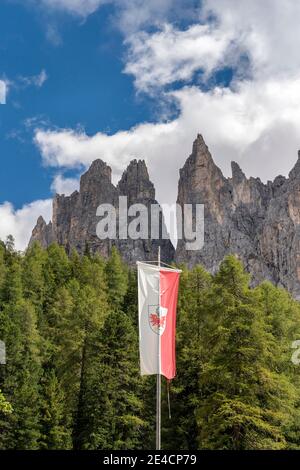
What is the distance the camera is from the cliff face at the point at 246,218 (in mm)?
147750

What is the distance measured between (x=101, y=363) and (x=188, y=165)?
14014cm

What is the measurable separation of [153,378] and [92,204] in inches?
5364

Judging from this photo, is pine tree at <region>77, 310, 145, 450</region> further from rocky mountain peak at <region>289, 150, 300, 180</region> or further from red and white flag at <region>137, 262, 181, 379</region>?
rocky mountain peak at <region>289, 150, 300, 180</region>

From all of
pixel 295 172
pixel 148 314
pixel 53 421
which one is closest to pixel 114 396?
pixel 53 421

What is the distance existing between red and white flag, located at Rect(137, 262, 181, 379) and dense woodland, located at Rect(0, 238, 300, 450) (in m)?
3.83

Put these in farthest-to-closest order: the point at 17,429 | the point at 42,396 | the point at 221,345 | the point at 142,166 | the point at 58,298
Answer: the point at 142,166, the point at 58,298, the point at 42,396, the point at 17,429, the point at 221,345

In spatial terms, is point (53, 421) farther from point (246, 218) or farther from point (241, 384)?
point (246, 218)

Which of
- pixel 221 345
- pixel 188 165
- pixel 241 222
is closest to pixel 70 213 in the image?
pixel 188 165

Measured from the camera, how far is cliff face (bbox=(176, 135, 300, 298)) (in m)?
148

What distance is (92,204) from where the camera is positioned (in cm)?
16625

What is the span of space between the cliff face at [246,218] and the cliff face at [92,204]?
10.5m

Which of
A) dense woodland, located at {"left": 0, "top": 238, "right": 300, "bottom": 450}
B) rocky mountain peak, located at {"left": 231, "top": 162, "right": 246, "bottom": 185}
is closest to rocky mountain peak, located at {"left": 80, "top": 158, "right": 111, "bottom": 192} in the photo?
rocky mountain peak, located at {"left": 231, "top": 162, "right": 246, "bottom": 185}
